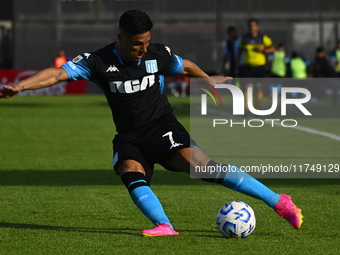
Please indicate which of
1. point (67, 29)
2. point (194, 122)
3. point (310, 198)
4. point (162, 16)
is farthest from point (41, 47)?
point (310, 198)

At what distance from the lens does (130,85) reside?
14.3ft

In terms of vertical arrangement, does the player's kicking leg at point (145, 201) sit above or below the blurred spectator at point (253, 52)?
below

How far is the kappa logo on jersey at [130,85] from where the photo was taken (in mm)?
4348

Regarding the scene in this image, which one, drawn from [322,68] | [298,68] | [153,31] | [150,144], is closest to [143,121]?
[150,144]

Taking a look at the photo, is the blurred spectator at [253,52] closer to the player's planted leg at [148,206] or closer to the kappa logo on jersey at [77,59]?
the kappa logo on jersey at [77,59]

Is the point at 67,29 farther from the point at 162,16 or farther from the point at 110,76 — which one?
the point at 110,76

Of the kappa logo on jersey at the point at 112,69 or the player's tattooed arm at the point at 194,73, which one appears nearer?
the kappa logo on jersey at the point at 112,69

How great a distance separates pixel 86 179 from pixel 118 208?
1.63 meters

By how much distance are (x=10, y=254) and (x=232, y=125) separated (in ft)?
30.3

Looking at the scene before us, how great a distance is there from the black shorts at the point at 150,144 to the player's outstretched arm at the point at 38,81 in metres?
0.65

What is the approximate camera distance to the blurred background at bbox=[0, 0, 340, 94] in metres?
31.6

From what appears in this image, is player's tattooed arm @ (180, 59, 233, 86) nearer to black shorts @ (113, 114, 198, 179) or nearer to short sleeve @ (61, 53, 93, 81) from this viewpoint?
black shorts @ (113, 114, 198, 179)

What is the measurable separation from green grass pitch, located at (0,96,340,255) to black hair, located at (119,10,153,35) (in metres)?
1.40

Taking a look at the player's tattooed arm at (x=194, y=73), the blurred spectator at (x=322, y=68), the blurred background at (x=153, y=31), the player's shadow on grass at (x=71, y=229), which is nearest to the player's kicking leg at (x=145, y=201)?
the player's shadow on grass at (x=71, y=229)
